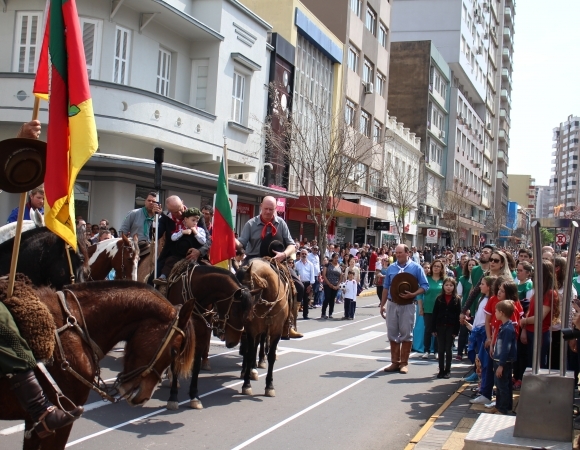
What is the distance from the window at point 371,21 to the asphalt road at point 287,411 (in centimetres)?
3562

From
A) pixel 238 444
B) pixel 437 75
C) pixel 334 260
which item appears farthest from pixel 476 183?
pixel 238 444

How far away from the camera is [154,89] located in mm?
23344

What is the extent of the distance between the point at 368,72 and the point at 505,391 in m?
39.4

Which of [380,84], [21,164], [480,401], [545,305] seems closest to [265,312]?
[480,401]

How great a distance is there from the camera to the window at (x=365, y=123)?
145 ft

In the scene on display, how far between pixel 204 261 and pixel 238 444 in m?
3.89

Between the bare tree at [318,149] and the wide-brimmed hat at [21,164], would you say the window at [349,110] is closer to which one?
the bare tree at [318,149]

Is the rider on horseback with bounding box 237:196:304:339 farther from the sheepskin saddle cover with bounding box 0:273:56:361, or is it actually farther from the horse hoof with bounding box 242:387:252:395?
the sheepskin saddle cover with bounding box 0:273:56:361

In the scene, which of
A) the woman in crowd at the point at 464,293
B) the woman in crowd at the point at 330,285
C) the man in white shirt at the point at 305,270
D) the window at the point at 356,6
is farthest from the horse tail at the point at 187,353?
the window at the point at 356,6

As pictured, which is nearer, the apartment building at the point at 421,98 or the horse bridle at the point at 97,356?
the horse bridle at the point at 97,356

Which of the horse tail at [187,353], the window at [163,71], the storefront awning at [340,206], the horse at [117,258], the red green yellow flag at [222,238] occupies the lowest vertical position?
the horse tail at [187,353]

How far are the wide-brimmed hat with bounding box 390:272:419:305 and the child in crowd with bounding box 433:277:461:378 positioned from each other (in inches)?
20.4

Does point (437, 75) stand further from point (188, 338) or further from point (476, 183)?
Answer: point (188, 338)

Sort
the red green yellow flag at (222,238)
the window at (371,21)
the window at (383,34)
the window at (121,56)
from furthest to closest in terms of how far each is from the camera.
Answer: the window at (383,34)
the window at (371,21)
the window at (121,56)
the red green yellow flag at (222,238)
